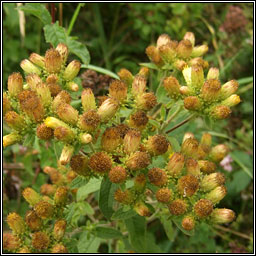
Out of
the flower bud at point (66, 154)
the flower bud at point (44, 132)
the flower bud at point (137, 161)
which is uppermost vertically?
the flower bud at point (44, 132)

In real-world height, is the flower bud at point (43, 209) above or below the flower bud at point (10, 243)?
above

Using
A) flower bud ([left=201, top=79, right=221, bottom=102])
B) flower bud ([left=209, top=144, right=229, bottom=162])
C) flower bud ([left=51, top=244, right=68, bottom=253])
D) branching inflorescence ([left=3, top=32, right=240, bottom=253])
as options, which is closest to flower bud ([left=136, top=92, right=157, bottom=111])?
branching inflorescence ([left=3, top=32, right=240, bottom=253])

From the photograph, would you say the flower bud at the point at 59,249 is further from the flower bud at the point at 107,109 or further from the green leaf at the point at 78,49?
the green leaf at the point at 78,49

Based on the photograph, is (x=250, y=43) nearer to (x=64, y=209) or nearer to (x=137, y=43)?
(x=137, y=43)

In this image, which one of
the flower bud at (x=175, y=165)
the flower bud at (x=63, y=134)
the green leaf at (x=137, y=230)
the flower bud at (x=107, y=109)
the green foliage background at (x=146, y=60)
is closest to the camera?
the flower bud at (x=63, y=134)

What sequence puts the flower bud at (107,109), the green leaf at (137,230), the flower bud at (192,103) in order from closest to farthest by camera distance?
the flower bud at (107,109) → the flower bud at (192,103) → the green leaf at (137,230)

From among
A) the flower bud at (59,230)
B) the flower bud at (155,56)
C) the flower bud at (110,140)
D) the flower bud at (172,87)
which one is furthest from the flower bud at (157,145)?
the flower bud at (155,56)

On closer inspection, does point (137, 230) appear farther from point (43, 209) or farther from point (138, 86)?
point (138, 86)

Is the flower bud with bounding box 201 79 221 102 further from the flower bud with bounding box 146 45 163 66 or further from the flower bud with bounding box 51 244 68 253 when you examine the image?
the flower bud with bounding box 51 244 68 253
